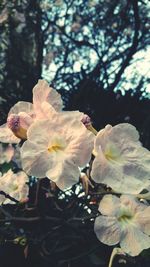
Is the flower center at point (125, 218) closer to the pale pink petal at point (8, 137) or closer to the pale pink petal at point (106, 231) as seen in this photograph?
the pale pink petal at point (106, 231)

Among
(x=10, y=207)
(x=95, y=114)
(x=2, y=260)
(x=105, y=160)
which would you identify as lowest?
(x=95, y=114)

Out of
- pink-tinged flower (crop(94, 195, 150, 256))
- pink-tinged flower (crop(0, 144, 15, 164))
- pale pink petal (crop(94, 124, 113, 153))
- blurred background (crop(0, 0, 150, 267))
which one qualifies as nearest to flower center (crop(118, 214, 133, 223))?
pink-tinged flower (crop(94, 195, 150, 256))

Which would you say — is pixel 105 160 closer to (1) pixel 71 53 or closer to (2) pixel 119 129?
(2) pixel 119 129

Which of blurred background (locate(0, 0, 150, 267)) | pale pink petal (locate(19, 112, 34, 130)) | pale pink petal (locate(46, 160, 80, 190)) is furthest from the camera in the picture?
blurred background (locate(0, 0, 150, 267))

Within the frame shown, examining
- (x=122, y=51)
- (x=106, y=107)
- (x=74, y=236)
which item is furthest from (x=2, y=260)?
(x=122, y=51)

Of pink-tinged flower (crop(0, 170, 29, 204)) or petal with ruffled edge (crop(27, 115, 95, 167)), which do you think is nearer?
petal with ruffled edge (crop(27, 115, 95, 167))

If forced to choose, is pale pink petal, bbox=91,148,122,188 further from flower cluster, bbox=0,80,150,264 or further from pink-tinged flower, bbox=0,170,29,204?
pink-tinged flower, bbox=0,170,29,204

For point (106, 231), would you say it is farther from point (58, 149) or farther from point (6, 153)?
point (6, 153)

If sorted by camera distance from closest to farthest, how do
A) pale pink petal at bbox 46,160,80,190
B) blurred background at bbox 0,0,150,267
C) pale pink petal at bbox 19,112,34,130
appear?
pale pink petal at bbox 46,160,80,190 → pale pink petal at bbox 19,112,34,130 → blurred background at bbox 0,0,150,267
